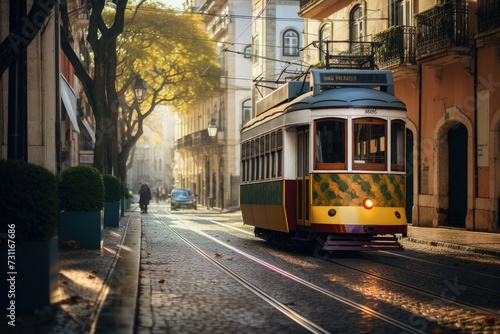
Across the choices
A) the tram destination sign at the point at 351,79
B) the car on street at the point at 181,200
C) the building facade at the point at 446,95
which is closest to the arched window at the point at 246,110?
the car on street at the point at 181,200

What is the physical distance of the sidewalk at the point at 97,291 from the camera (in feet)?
26.9

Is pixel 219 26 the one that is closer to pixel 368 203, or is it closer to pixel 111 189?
pixel 111 189

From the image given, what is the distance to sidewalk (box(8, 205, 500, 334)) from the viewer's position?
26.9 ft

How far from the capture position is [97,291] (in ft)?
34.6

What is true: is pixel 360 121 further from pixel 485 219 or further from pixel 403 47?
pixel 403 47

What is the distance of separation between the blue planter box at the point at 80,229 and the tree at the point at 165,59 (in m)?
31.6

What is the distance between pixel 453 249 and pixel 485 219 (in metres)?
6.12

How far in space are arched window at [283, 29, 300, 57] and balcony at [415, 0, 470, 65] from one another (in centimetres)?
3224

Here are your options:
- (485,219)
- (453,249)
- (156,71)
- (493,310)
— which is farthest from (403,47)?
(156,71)

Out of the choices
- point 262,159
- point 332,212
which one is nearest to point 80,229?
point 332,212

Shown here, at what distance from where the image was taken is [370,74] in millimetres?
18281

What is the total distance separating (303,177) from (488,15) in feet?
33.6

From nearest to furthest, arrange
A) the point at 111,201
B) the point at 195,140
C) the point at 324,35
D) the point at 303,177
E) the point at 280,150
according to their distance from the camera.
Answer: the point at 303,177
the point at 280,150
the point at 111,201
the point at 324,35
the point at 195,140

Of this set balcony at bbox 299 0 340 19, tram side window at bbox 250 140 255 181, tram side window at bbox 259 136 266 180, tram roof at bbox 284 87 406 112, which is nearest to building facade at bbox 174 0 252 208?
balcony at bbox 299 0 340 19
